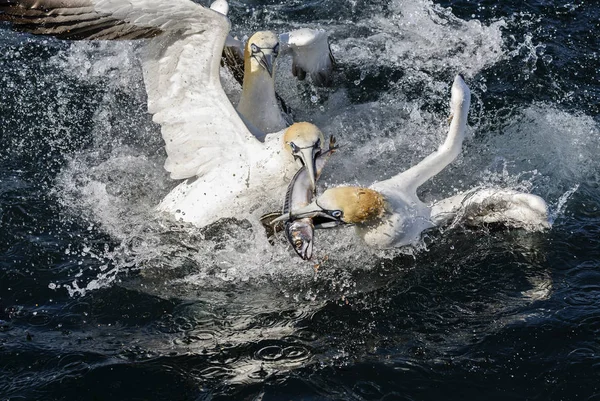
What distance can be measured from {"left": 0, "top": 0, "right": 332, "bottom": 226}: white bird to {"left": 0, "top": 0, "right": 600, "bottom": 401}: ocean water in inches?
12.0

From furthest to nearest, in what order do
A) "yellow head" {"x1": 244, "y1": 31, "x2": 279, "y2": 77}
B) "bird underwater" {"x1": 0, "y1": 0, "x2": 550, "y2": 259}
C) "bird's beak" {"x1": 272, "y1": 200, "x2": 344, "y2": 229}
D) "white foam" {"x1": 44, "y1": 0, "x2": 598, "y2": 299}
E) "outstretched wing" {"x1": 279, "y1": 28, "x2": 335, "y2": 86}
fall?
"outstretched wing" {"x1": 279, "y1": 28, "x2": 335, "y2": 86} < "yellow head" {"x1": 244, "y1": 31, "x2": 279, "y2": 77} < "white foam" {"x1": 44, "y1": 0, "x2": 598, "y2": 299} < "bird underwater" {"x1": 0, "y1": 0, "x2": 550, "y2": 259} < "bird's beak" {"x1": 272, "y1": 200, "x2": 344, "y2": 229}

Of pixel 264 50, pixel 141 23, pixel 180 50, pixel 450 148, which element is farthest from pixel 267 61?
pixel 450 148

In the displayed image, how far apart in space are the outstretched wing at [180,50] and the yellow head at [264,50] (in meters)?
0.80

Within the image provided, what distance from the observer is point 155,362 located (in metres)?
6.22

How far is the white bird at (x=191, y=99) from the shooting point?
7.66 metres

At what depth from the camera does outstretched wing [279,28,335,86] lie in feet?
31.8

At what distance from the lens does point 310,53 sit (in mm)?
9930

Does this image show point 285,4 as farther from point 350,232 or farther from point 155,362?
point 155,362

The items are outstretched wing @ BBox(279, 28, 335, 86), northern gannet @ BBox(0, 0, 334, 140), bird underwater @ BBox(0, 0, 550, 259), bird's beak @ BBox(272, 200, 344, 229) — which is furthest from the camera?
outstretched wing @ BBox(279, 28, 335, 86)

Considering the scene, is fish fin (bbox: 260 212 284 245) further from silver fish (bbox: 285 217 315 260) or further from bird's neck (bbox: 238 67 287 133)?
bird's neck (bbox: 238 67 287 133)

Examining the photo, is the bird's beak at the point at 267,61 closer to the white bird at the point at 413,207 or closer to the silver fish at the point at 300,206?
the silver fish at the point at 300,206

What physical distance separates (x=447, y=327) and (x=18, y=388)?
9.71ft

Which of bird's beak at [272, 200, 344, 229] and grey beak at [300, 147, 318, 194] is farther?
grey beak at [300, 147, 318, 194]

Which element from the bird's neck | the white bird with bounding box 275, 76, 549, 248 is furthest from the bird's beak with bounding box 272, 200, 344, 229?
the bird's neck
